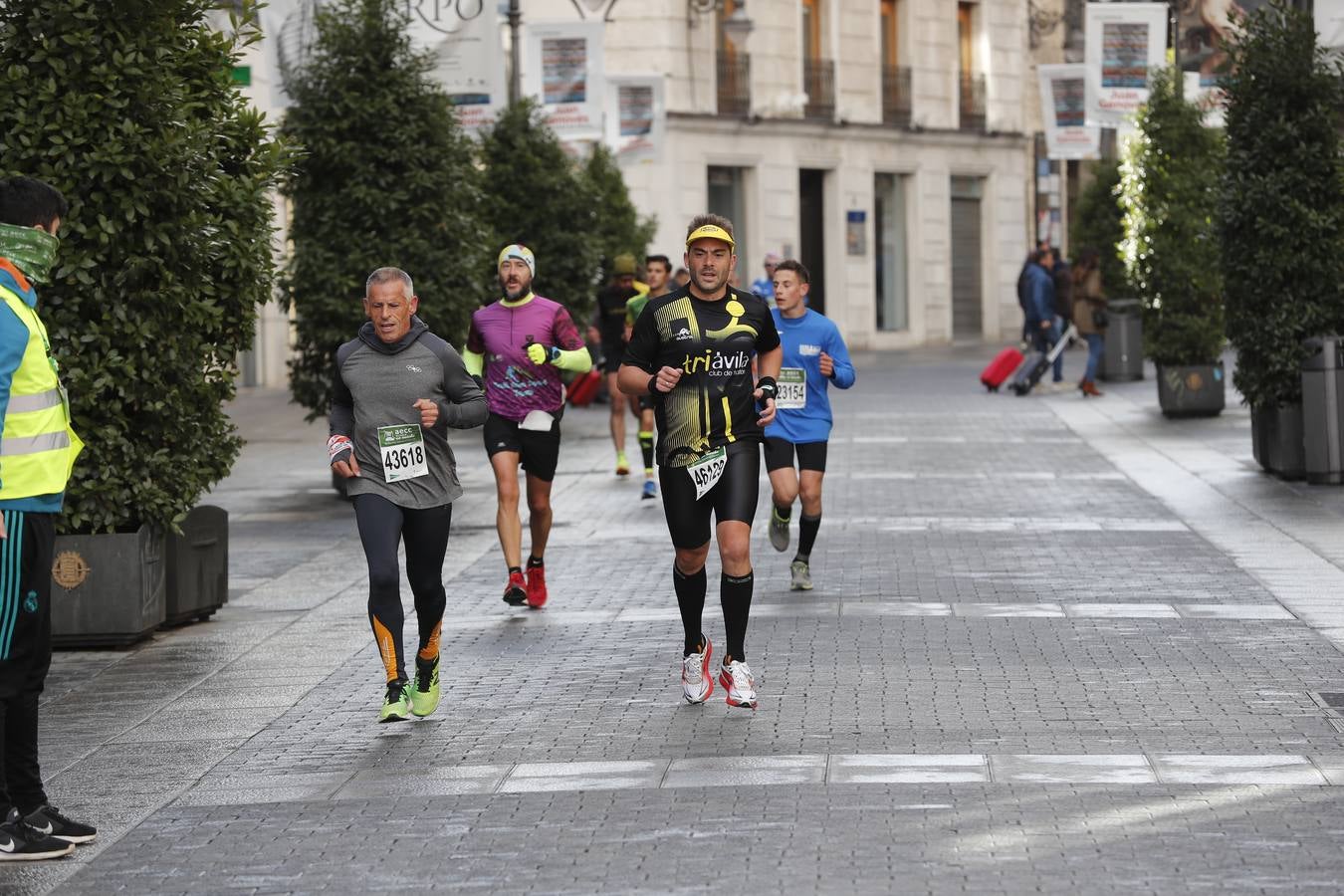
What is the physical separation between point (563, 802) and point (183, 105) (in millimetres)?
5084

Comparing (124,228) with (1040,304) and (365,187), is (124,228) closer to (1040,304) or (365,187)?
(365,187)

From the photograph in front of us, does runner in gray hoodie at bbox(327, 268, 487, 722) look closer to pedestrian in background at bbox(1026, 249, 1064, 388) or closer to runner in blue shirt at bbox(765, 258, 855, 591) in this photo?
runner in blue shirt at bbox(765, 258, 855, 591)

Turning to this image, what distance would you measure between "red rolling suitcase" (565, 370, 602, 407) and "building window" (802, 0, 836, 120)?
20218 mm

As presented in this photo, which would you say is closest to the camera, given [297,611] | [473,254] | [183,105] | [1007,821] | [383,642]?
[1007,821]

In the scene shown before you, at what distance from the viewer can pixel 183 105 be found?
1098cm

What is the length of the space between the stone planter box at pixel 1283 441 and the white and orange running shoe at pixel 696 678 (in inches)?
393

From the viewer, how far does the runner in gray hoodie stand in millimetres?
8703

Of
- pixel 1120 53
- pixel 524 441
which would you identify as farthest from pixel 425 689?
pixel 1120 53

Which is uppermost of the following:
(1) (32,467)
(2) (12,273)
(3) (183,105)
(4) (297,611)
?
(3) (183,105)

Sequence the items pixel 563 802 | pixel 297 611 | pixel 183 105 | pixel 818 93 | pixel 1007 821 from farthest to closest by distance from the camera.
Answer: pixel 818 93
pixel 297 611
pixel 183 105
pixel 563 802
pixel 1007 821

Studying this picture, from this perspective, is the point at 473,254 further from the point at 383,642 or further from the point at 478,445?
the point at 383,642

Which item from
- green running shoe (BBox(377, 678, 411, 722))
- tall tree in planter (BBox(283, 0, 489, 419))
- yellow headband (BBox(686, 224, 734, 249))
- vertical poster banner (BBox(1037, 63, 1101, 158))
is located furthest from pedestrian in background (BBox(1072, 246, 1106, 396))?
green running shoe (BBox(377, 678, 411, 722))

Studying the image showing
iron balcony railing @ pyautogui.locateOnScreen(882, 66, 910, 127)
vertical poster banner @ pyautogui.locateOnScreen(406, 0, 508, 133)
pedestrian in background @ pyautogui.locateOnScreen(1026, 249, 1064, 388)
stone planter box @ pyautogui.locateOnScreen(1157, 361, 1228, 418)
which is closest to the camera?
vertical poster banner @ pyautogui.locateOnScreen(406, 0, 508, 133)

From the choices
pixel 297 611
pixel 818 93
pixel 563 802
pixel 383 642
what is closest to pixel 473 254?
pixel 297 611
